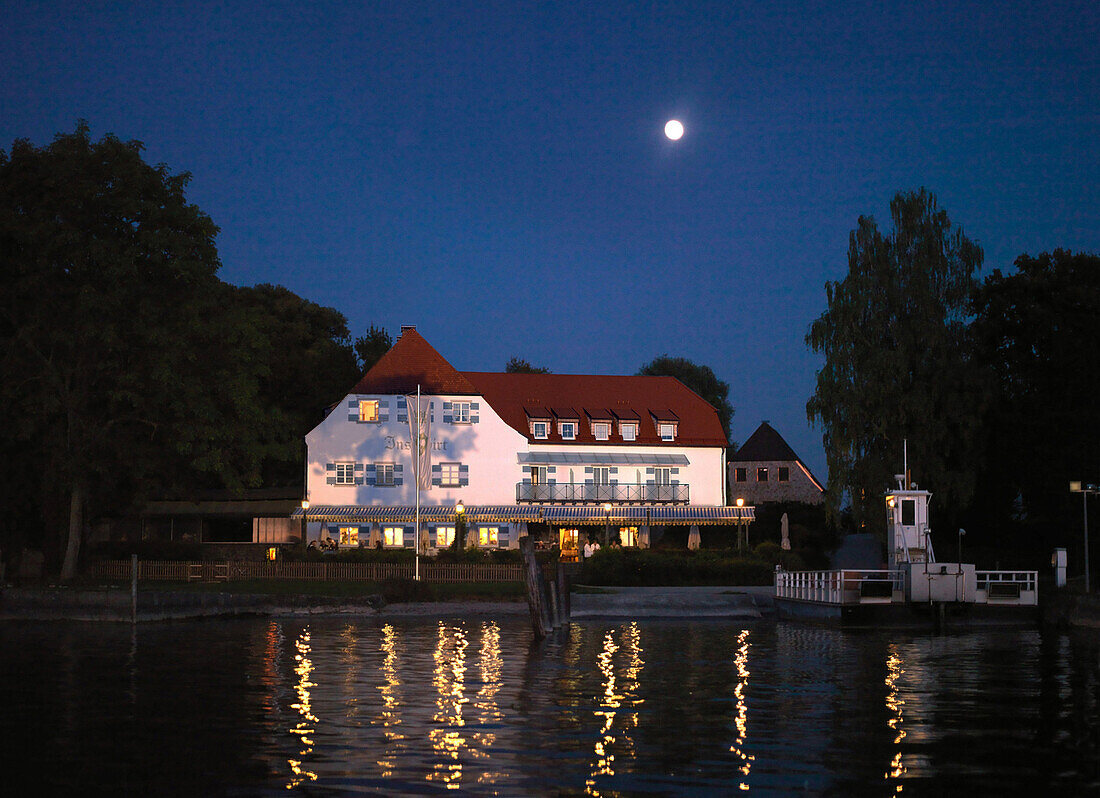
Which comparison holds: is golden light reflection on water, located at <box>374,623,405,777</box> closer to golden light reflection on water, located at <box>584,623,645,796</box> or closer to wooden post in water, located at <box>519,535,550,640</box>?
golden light reflection on water, located at <box>584,623,645,796</box>

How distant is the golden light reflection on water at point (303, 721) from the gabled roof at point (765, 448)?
63.7 meters

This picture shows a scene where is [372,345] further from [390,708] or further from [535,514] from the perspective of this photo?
[390,708]

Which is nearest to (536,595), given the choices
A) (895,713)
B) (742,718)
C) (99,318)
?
(742,718)

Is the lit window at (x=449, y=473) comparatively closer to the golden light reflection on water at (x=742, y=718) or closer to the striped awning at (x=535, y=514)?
the striped awning at (x=535, y=514)

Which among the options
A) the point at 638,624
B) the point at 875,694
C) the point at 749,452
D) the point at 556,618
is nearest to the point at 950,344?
the point at 638,624

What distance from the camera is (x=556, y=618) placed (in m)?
33.2

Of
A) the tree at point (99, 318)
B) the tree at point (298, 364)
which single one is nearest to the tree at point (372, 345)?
the tree at point (298, 364)

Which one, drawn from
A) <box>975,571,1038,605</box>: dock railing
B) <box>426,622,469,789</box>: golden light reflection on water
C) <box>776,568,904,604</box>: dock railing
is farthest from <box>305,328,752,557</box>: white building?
<box>426,622,469,789</box>: golden light reflection on water

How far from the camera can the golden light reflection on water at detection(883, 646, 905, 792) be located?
39.2 feet

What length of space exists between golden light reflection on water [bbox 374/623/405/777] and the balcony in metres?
38.0

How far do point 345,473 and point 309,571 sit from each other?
1855 centimetres

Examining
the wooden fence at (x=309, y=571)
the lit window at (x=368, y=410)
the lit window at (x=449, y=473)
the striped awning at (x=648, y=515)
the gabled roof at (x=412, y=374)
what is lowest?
the wooden fence at (x=309, y=571)

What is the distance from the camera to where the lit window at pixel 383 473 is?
64.7 metres

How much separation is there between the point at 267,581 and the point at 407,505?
62.8 feet
